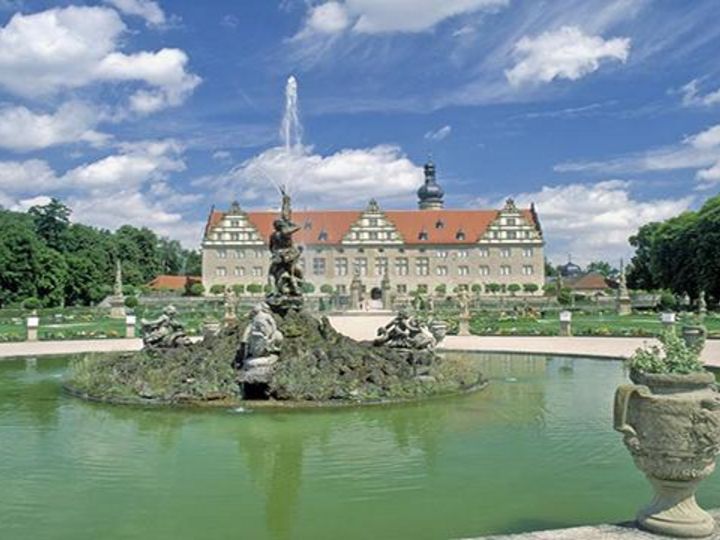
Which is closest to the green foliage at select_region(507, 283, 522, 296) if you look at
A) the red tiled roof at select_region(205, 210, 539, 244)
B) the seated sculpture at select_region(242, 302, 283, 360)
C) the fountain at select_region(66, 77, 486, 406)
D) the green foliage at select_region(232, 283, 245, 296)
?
the red tiled roof at select_region(205, 210, 539, 244)

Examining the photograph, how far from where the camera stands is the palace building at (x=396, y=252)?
87.6 metres

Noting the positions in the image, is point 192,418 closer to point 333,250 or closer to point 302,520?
point 302,520

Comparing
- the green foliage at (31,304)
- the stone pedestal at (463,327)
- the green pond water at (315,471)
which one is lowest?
the green pond water at (315,471)

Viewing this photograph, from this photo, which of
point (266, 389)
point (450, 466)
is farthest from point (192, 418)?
point (450, 466)

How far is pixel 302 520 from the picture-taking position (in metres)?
7.11

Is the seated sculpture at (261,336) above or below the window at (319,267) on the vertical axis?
below

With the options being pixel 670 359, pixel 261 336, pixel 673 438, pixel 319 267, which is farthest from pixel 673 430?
pixel 319 267

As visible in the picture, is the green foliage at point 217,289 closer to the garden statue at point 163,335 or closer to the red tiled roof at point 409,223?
the red tiled roof at point 409,223

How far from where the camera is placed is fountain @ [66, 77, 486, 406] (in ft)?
44.9

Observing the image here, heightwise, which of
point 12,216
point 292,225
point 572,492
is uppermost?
point 12,216

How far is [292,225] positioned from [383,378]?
15.6 feet

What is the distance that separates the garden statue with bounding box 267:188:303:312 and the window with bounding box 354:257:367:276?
70.5 m

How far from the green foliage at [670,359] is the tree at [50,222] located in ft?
266

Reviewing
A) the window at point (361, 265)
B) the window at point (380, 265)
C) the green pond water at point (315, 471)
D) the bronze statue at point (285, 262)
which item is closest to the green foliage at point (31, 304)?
the window at point (361, 265)
